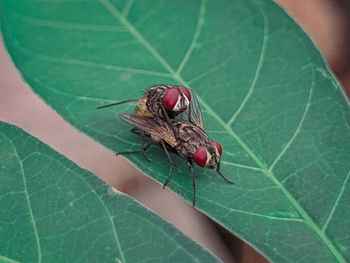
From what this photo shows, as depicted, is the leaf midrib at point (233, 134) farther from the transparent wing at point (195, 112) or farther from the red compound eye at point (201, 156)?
the red compound eye at point (201, 156)

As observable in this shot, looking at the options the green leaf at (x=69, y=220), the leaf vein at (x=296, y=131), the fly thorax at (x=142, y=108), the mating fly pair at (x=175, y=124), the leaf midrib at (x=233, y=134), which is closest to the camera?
the green leaf at (x=69, y=220)

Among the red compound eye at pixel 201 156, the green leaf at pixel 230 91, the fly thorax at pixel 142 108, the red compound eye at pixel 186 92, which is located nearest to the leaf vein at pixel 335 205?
the green leaf at pixel 230 91

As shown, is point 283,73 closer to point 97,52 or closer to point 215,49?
point 215,49

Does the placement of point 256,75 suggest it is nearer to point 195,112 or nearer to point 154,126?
point 195,112

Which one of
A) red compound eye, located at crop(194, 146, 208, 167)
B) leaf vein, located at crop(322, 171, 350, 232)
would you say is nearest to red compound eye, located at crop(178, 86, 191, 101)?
red compound eye, located at crop(194, 146, 208, 167)

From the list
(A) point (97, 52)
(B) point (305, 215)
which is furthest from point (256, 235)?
(A) point (97, 52)

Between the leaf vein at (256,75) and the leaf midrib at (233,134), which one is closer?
the leaf midrib at (233,134)
